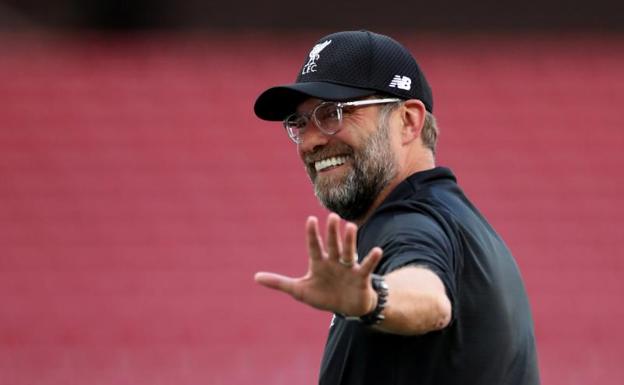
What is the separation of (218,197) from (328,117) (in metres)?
A: 5.55

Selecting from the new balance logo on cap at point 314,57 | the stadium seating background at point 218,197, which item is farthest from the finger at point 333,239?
the stadium seating background at point 218,197

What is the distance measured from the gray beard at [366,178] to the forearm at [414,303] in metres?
0.44

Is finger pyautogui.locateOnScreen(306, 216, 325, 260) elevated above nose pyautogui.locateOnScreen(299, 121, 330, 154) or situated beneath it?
situated beneath

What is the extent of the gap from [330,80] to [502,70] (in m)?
6.04

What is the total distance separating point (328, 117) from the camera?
215 cm

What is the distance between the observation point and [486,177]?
25.3 ft

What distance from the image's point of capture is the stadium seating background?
7.02m

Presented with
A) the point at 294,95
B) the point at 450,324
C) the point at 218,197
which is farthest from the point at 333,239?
the point at 218,197

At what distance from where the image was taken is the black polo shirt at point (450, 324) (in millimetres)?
1855

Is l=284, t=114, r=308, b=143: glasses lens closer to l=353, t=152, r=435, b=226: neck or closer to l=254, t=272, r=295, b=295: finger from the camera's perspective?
l=353, t=152, r=435, b=226: neck

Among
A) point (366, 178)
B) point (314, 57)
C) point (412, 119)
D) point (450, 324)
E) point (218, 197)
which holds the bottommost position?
point (218, 197)

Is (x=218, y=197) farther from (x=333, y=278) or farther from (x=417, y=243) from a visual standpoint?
(x=333, y=278)

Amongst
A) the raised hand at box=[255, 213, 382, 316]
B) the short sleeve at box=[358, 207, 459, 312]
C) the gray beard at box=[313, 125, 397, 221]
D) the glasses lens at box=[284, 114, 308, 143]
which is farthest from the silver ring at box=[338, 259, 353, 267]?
the glasses lens at box=[284, 114, 308, 143]

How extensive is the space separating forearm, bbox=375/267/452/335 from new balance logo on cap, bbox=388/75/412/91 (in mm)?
561
